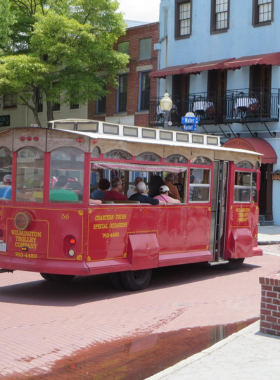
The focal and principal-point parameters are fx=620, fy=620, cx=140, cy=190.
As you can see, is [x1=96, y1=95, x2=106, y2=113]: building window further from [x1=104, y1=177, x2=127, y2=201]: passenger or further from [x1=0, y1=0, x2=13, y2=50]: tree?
[x1=104, y1=177, x2=127, y2=201]: passenger

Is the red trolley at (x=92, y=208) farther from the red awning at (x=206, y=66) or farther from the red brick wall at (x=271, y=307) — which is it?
the red awning at (x=206, y=66)

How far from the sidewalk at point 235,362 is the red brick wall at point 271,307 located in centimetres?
14

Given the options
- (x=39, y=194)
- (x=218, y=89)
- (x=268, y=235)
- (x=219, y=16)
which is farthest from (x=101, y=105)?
(x=39, y=194)

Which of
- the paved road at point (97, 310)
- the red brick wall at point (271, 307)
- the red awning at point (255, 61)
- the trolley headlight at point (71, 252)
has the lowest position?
the paved road at point (97, 310)

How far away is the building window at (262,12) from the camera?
2575 cm

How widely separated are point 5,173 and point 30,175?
1.79 feet


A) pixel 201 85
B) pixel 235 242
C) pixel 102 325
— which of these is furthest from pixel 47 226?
pixel 201 85

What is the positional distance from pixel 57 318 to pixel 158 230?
3.21m

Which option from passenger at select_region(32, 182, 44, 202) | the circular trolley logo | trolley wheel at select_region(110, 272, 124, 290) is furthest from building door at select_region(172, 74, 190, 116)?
the circular trolley logo

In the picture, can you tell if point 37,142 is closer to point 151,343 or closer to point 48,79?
point 151,343

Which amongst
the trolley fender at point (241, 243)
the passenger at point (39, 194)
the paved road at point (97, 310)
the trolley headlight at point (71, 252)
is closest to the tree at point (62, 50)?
the trolley fender at point (241, 243)

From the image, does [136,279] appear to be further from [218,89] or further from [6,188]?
[218,89]

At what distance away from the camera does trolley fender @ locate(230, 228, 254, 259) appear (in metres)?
13.1

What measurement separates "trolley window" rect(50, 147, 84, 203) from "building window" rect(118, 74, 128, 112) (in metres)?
22.9
